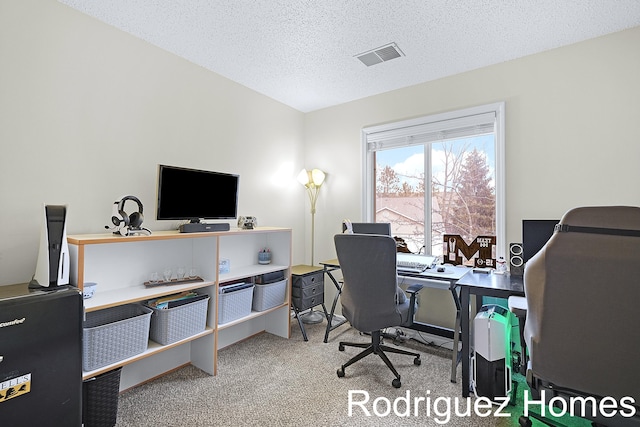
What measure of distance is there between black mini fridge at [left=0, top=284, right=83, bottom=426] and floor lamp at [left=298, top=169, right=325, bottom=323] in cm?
224

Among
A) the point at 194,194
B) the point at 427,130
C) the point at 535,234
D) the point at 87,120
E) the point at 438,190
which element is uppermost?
the point at 427,130

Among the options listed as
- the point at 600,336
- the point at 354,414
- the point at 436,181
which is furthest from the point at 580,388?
the point at 436,181

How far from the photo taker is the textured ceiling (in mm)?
1946

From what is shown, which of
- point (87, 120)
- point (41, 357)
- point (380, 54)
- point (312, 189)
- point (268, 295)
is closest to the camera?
point (41, 357)

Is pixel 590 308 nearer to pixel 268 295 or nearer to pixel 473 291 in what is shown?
pixel 473 291

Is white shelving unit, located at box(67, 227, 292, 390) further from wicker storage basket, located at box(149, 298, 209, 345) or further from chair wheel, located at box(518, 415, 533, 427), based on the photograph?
chair wheel, located at box(518, 415, 533, 427)

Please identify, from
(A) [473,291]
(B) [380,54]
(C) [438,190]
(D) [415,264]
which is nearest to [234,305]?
(D) [415,264]

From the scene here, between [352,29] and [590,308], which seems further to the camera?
[352,29]

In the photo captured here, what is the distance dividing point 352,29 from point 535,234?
2008 millimetres

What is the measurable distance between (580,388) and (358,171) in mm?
2594

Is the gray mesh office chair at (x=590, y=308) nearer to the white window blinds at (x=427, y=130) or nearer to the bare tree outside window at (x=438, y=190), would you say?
the bare tree outside window at (x=438, y=190)

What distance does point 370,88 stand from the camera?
3186 millimetres

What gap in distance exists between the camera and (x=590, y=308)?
1206mm

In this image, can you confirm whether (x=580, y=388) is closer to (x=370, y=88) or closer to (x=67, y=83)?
(x=370, y=88)
